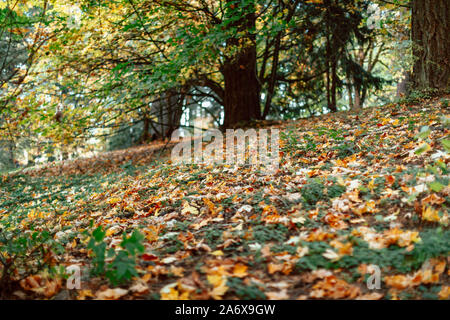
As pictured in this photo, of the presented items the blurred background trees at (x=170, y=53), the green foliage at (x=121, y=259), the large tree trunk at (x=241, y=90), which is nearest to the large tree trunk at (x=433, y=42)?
the blurred background trees at (x=170, y=53)

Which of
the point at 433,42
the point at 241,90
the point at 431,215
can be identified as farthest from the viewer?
the point at 241,90

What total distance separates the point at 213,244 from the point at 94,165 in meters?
8.63

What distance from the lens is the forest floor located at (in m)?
2.11

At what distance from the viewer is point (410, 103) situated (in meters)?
6.32

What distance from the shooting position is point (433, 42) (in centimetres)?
630

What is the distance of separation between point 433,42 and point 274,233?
5.64 meters

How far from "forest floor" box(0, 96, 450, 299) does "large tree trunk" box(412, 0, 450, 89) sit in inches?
55.3

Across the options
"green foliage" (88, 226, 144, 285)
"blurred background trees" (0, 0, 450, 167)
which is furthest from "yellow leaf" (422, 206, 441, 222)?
"blurred background trees" (0, 0, 450, 167)

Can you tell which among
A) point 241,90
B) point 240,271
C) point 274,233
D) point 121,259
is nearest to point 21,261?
point 121,259

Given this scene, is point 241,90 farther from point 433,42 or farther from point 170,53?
point 433,42

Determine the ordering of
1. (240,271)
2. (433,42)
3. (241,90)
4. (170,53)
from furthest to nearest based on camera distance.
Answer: (241,90) → (170,53) → (433,42) → (240,271)

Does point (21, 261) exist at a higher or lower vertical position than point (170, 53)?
lower

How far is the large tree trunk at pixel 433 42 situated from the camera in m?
6.22
